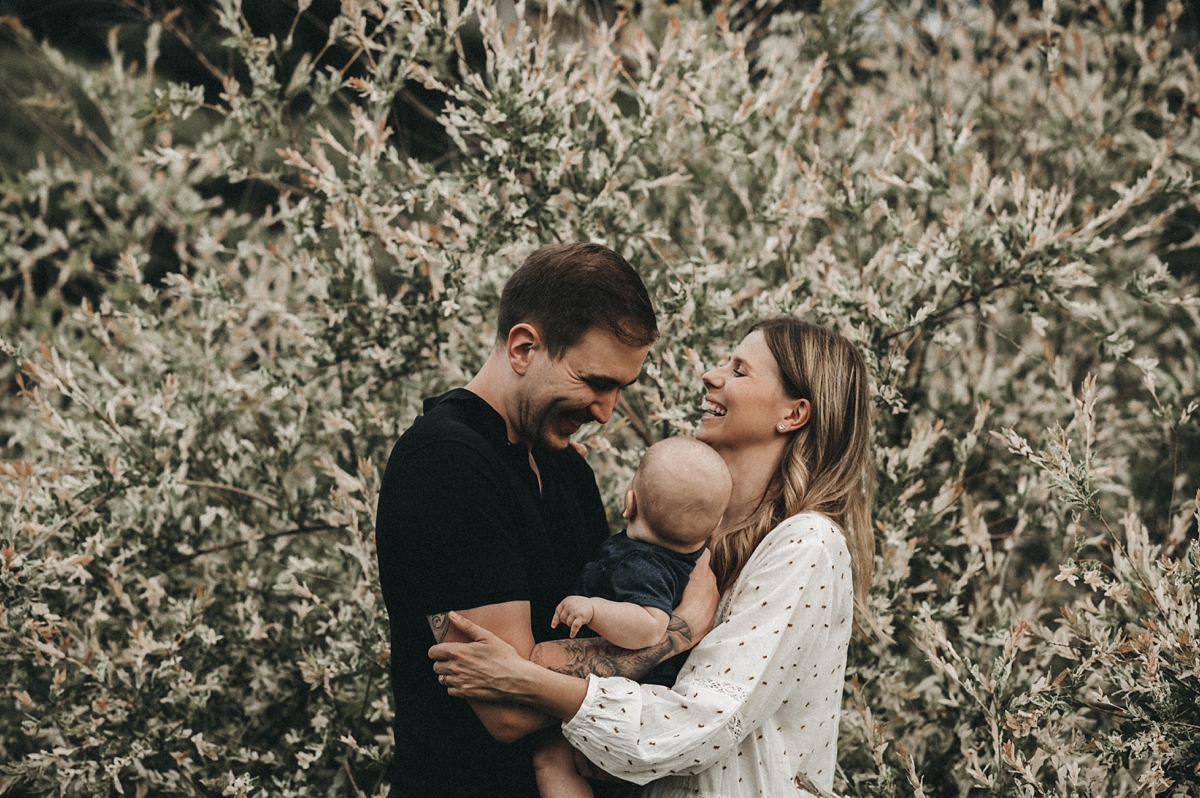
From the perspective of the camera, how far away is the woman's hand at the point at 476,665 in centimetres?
183

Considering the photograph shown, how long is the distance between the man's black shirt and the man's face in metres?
0.07

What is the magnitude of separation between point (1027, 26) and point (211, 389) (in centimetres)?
446

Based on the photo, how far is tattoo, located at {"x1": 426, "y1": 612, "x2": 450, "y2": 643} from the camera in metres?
1.88

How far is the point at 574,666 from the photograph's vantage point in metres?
2.03

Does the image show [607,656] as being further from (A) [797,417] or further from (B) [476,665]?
(A) [797,417]

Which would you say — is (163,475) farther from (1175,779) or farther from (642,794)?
(1175,779)

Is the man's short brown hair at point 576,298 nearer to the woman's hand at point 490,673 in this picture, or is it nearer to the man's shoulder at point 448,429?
the man's shoulder at point 448,429

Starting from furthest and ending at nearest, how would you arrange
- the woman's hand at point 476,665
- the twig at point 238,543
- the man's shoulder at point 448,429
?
the twig at point 238,543, the man's shoulder at point 448,429, the woman's hand at point 476,665

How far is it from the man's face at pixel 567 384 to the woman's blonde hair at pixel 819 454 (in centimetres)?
54

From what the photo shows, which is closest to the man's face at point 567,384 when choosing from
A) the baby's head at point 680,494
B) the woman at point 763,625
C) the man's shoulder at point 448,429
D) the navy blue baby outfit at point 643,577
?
the man's shoulder at point 448,429

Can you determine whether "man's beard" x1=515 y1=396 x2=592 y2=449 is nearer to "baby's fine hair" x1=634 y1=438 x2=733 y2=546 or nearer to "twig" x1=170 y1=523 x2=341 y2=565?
"baby's fine hair" x1=634 y1=438 x2=733 y2=546

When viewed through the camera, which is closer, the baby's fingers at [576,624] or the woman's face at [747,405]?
the baby's fingers at [576,624]

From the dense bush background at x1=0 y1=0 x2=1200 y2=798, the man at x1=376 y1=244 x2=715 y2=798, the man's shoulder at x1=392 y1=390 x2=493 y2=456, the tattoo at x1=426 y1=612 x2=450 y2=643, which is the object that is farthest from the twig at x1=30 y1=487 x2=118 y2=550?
the tattoo at x1=426 y1=612 x2=450 y2=643

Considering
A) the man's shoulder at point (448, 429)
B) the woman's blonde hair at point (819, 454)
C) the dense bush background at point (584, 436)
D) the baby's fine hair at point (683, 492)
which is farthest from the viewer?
the dense bush background at point (584, 436)
